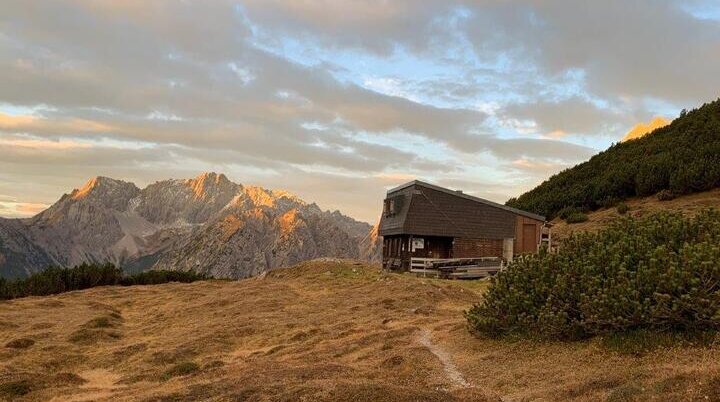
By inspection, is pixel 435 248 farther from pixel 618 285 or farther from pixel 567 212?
pixel 618 285

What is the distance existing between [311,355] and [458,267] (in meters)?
25.7

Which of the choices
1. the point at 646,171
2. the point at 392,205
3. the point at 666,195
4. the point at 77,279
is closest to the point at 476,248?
the point at 392,205

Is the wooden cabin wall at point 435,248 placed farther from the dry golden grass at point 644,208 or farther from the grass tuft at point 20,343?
the grass tuft at point 20,343

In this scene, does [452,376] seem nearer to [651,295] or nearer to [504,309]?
[504,309]

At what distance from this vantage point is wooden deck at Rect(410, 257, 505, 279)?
132 feet

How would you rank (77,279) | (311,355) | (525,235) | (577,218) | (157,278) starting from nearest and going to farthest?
1. (311,355)
2. (77,279)
3. (525,235)
4. (157,278)
5. (577,218)

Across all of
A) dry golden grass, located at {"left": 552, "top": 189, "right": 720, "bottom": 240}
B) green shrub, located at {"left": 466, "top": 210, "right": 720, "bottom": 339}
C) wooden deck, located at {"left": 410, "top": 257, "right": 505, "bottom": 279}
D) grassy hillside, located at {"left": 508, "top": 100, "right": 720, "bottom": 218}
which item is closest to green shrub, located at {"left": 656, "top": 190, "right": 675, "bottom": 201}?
grassy hillside, located at {"left": 508, "top": 100, "right": 720, "bottom": 218}

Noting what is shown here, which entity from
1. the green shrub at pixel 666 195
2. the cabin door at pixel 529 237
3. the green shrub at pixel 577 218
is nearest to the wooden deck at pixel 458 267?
the cabin door at pixel 529 237

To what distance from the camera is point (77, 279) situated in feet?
152

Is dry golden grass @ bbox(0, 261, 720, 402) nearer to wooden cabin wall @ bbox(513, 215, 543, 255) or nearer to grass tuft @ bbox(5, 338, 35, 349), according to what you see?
grass tuft @ bbox(5, 338, 35, 349)

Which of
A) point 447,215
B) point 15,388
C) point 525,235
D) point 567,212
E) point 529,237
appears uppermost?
point 567,212

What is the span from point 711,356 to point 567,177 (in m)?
64.1

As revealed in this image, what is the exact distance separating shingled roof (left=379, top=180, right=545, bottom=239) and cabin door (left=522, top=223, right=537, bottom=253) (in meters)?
1.07

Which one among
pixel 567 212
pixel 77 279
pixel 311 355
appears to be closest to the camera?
pixel 311 355
